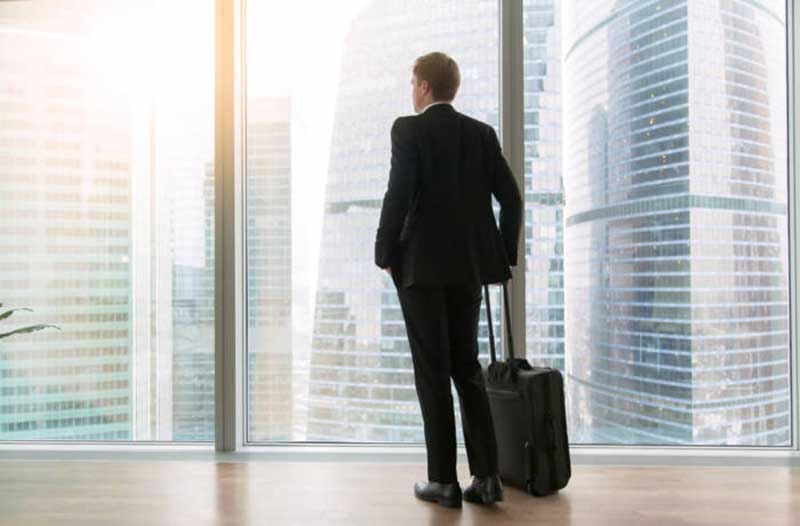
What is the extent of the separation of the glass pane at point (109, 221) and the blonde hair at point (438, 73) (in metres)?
1.35

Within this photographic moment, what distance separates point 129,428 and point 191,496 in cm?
97

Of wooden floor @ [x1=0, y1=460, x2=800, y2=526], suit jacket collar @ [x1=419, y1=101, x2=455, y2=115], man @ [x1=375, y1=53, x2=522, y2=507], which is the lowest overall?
wooden floor @ [x1=0, y1=460, x2=800, y2=526]

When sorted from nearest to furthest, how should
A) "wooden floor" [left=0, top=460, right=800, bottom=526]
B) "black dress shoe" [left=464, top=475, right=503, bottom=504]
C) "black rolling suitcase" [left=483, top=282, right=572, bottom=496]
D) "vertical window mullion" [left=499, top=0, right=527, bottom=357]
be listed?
"wooden floor" [left=0, top=460, right=800, bottom=526] < "black dress shoe" [left=464, top=475, right=503, bottom=504] < "black rolling suitcase" [left=483, top=282, right=572, bottom=496] < "vertical window mullion" [left=499, top=0, right=527, bottom=357]

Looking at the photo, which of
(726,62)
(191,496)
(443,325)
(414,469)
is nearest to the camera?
(443,325)

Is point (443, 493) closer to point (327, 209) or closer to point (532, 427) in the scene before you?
point (532, 427)

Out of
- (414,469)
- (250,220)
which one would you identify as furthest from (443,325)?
(250,220)

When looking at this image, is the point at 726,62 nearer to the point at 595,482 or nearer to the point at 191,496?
the point at 595,482

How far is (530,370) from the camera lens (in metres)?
2.47

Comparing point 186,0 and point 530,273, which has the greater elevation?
point 186,0

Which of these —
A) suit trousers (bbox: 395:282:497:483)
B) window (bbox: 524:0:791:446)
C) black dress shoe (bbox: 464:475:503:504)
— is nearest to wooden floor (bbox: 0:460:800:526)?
black dress shoe (bbox: 464:475:503:504)

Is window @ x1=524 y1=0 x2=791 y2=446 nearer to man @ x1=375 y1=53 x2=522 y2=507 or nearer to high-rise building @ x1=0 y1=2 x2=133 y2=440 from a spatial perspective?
man @ x1=375 y1=53 x2=522 y2=507

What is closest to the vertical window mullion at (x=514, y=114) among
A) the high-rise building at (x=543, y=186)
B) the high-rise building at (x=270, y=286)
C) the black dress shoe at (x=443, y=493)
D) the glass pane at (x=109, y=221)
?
the high-rise building at (x=543, y=186)

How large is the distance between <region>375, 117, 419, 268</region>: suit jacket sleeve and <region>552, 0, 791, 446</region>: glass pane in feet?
3.48

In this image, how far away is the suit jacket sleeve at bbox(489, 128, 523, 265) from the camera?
7.65 ft
